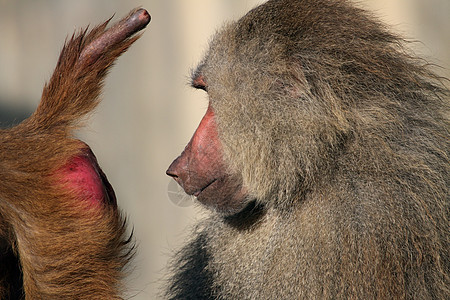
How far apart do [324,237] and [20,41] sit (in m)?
3.53

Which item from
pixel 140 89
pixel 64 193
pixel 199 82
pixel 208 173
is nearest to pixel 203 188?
pixel 208 173

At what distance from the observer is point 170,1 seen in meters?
4.75

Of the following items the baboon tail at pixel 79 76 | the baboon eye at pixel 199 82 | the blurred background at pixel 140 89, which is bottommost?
the blurred background at pixel 140 89

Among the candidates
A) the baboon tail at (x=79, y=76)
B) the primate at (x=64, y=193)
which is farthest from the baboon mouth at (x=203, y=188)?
the baboon tail at (x=79, y=76)

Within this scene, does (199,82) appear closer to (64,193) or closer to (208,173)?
(208,173)

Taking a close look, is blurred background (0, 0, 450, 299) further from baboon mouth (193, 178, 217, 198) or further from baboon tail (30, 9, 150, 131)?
baboon tail (30, 9, 150, 131)

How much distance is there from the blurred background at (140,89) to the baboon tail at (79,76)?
2463 mm

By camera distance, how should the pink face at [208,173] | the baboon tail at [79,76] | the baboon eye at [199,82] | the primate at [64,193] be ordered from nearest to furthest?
the primate at [64,193] → the baboon tail at [79,76] → the pink face at [208,173] → the baboon eye at [199,82]

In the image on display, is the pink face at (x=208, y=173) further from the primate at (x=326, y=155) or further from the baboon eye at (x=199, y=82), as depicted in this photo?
the baboon eye at (x=199, y=82)

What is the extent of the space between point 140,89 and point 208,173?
8.19 feet

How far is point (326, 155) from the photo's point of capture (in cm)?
230

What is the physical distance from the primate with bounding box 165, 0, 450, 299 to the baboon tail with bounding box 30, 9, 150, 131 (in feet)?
1.48

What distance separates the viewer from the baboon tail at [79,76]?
2244 mm

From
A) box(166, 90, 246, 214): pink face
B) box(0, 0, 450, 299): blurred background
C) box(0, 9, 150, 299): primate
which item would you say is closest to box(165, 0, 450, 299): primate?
box(166, 90, 246, 214): pink face
